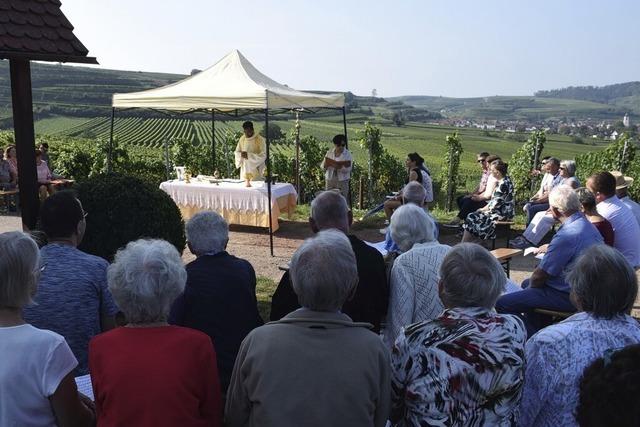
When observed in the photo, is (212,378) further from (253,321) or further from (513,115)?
(513,115)

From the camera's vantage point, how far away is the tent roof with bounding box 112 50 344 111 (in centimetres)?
778

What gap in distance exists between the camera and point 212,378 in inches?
78.6

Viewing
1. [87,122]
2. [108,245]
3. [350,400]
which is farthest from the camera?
[87,122]

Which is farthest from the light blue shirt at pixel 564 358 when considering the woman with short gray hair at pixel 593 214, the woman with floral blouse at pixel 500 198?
the woman with floral blouse at pixel 500 198

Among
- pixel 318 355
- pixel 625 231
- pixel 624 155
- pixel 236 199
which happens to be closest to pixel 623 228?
pixel 625 231

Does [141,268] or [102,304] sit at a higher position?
[141,268]

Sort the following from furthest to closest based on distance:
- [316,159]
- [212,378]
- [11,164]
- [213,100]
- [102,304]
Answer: [316,159] → [11,164] → [213,100] → [102,304] → [212,378]

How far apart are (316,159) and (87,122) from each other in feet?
101

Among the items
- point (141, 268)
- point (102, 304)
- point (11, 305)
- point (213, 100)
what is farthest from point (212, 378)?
point (213, 100)

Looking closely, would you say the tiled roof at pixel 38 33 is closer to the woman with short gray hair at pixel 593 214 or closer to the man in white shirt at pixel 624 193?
the woman with short gray hair at pixel 593 214

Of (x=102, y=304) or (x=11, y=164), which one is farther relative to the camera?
(x=11, y=164)

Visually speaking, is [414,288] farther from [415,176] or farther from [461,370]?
[415,176]

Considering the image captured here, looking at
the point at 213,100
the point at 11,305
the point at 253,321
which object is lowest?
the point at 253,321

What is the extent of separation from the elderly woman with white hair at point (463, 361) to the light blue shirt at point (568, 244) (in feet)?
6.73
